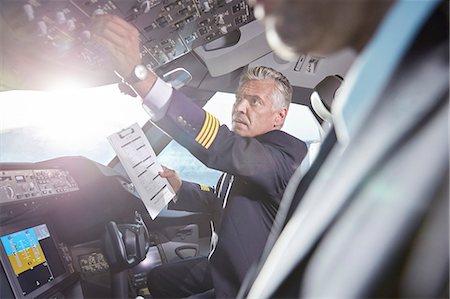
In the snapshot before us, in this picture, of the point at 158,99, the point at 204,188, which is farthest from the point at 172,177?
the point at 158,99

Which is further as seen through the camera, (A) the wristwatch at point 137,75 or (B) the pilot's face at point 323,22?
(A) the wristwatch at point 137,75

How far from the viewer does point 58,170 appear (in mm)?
1878

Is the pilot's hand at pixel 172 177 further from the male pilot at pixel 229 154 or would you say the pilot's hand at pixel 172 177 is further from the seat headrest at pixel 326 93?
the seat headrest at pixel 326 93

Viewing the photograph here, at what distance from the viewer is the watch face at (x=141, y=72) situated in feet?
3.18

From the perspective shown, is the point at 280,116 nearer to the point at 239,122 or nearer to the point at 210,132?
the point at 239,122

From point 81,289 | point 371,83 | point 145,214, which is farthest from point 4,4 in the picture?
point 145,214

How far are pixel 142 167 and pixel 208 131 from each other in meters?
0.42

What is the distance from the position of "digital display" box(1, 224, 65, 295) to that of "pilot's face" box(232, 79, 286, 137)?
3.02 feet

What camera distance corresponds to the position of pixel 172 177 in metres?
1.85

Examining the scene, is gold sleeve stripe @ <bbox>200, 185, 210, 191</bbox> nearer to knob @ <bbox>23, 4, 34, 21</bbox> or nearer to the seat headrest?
the seat headrest

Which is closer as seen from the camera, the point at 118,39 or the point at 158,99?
the point at 118,39

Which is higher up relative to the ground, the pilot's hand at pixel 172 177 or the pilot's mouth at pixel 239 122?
the pilot's mouth at pixel 239 122

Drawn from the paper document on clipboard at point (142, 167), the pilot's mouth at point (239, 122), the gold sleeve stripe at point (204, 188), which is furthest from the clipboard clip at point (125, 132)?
the gold sleeve stripe at point (204, 188)

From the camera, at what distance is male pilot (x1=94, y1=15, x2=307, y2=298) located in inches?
40.1
